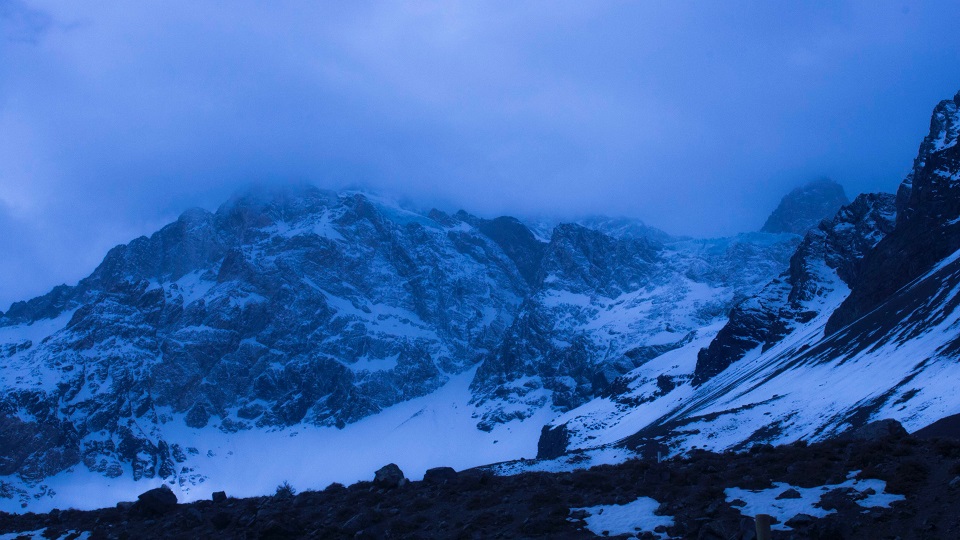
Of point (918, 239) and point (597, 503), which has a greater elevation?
point (918, 239)

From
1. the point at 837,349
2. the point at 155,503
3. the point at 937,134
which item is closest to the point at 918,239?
the point at 837,349

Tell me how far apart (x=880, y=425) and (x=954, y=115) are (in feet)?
504

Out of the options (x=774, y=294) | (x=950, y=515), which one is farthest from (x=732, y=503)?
(x=774, y=294)

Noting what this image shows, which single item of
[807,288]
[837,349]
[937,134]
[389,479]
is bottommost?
[389,479]

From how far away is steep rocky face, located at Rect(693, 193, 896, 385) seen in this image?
17188cm

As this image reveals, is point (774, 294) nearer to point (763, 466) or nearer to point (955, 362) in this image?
point (955, 362)

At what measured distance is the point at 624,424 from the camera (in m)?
160

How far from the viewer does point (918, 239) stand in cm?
12581

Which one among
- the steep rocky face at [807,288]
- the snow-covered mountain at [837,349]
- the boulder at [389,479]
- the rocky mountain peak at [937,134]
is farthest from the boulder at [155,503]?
the rocky mountain peak at [937,134]

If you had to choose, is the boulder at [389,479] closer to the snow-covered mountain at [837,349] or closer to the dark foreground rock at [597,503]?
the dark foreground rock at [597,503]

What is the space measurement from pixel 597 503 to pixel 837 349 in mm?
87612

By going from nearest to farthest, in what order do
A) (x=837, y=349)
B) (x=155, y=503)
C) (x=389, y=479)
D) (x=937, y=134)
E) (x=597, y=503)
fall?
1. (x=597, y=503)
2. (x=389, y=479)
3. (x=155, y=503)
4. (x=837, y=349)
5. (x=937, y=134)

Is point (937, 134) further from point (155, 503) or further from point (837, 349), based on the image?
point (155, 503)

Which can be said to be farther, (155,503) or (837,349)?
(837,349)
